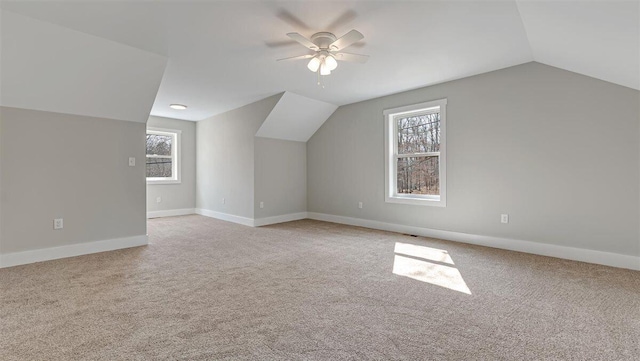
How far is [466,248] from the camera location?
380 cm

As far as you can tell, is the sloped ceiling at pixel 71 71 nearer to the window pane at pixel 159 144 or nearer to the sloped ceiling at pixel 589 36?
the window pane at pixel 159 144

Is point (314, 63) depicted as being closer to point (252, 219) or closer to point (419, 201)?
point (419, 201)

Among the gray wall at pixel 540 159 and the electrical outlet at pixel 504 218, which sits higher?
the gray wall at pixel 540 159

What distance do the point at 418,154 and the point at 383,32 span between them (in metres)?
2.43

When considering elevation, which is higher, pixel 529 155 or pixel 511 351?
pixel 529 155

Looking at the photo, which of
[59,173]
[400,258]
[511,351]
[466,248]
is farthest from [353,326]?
[59,173]

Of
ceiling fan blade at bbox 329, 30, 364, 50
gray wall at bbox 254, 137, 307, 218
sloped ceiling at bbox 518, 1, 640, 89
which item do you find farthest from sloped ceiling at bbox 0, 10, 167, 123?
sloped ceiling at bbox 518, 1, 640, 89

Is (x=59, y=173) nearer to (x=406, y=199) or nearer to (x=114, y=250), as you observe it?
(x=114, y=250)

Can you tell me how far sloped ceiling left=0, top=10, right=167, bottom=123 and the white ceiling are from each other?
0.19 m

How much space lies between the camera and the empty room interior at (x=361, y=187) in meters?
1.88

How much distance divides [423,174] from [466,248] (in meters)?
1.41

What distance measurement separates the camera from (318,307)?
217 centimetres

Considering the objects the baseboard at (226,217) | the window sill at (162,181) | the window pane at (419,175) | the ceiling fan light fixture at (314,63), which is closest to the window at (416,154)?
the window pane at (419,175)

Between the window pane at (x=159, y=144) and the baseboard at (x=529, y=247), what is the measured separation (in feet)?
16.9
